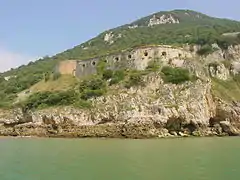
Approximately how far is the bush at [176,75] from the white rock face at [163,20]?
10158cm

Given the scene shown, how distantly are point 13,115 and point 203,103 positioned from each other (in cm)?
3109

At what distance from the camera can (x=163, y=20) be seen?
6644 inches

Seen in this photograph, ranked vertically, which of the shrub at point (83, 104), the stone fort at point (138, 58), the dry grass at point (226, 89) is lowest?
the shrub at point (83, 104)

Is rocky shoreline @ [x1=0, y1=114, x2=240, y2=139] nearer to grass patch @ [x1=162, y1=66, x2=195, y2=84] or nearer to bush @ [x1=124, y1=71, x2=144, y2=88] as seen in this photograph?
grass patch @ [x1=162, y1=66, x2=195, y2=84]

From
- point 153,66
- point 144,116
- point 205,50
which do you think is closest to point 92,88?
point 153,66

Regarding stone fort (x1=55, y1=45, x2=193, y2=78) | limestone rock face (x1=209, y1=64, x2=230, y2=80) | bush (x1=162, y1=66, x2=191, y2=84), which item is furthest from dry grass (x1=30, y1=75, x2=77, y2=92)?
limestone rock face (x1=209, y1=64, x2=230, y2=80)

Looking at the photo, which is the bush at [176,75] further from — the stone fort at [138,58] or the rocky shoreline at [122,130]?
the rocky shoreline at [122,130]

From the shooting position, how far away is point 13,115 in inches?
2621

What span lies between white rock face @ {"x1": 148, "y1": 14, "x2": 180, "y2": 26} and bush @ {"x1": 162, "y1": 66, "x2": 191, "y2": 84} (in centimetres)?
10158

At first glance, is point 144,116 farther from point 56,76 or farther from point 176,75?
point 56,76

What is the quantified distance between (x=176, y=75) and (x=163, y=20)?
108 meters

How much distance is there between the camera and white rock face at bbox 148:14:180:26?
166575 millimetres

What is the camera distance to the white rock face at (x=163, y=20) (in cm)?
16657

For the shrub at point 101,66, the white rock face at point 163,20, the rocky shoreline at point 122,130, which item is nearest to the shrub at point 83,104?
the rocky shoreline at point 122,130
